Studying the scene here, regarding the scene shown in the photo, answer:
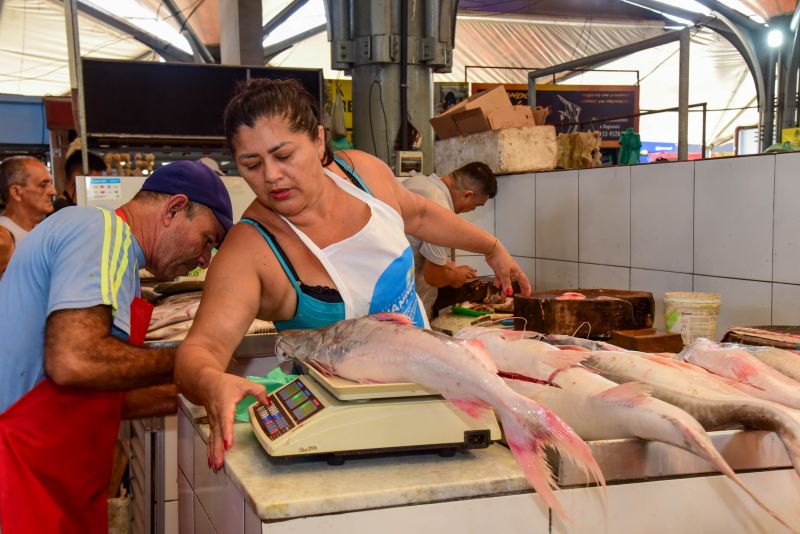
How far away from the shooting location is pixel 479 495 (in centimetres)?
128

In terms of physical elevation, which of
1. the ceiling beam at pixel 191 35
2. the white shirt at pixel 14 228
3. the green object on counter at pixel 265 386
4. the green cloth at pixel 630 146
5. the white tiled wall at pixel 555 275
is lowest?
the white tiled wall at pixel 555 275

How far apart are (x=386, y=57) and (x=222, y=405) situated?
15.8 feet

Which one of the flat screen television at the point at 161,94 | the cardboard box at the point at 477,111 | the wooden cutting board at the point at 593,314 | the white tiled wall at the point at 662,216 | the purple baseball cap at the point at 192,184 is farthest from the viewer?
the cardboard box at the point at 477,111

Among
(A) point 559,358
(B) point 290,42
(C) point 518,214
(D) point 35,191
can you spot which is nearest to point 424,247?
(C) point 518,214

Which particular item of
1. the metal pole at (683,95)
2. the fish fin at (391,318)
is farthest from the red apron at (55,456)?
the metal pole at (683,95)

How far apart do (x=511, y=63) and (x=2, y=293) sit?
1426 cm

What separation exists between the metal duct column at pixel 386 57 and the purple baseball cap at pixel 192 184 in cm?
370

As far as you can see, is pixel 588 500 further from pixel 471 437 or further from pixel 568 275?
pixel 568 275

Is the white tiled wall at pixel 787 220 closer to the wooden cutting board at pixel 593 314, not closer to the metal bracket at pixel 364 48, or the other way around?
the wooden cutting board at pixel 593 314

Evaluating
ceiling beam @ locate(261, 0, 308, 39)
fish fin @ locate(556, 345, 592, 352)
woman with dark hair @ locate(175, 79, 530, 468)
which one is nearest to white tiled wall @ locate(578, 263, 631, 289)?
woman with dark hair @ locate(175, 79, 530, 468)

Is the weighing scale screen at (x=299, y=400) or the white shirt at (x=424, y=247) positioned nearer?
the weighing scale screen at (x=299, y=400)

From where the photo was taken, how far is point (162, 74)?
4.90 metres

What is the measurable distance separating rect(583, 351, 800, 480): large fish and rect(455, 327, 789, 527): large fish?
8 centimetres

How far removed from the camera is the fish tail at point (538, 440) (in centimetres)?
117
